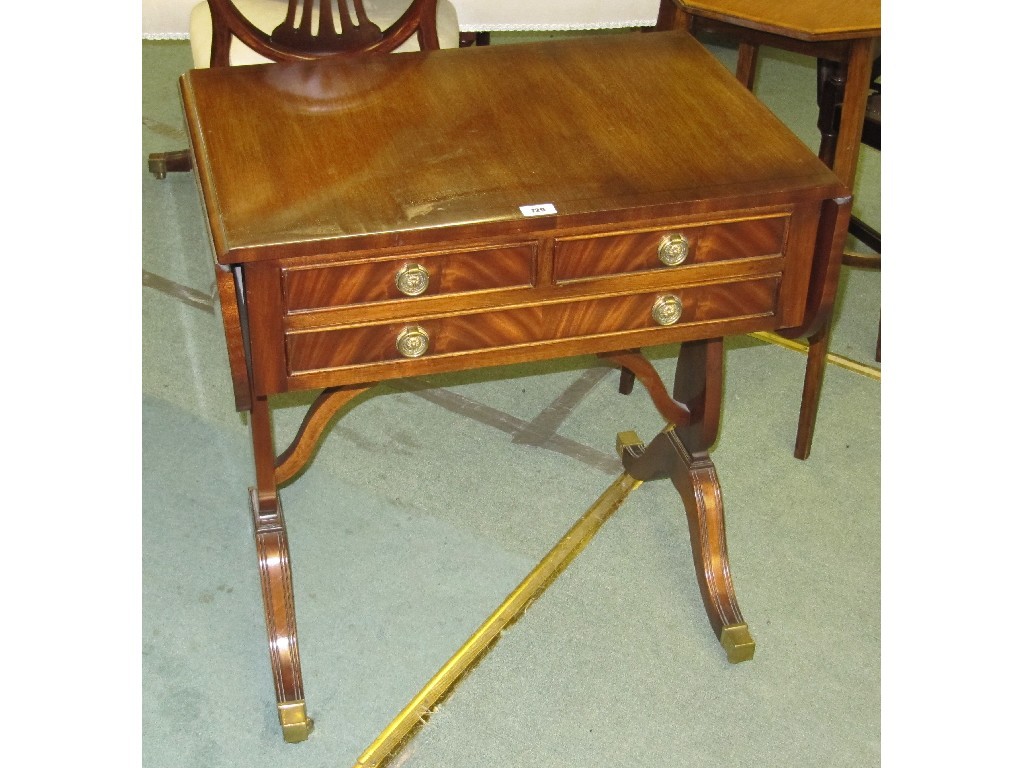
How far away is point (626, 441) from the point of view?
242 cm

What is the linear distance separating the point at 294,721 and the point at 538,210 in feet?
2.88

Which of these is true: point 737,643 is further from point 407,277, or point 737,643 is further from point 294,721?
point 407,277

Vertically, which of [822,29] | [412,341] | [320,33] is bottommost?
[412,341]

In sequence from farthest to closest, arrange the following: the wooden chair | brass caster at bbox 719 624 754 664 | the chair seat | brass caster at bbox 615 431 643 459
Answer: the chair seat → brass caster at bbox 615 431 643 459 → the wooden chair → brass caster at bbox 719 624 754 664

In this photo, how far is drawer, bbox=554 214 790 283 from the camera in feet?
5.16

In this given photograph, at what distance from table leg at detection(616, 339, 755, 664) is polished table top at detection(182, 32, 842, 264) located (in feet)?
1.35

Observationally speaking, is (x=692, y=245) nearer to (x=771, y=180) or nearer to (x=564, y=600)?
(x=771, y=180)

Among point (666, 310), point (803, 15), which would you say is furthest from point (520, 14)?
point (666, 310)

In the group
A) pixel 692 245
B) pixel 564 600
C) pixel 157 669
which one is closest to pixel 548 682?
pixel 564 600

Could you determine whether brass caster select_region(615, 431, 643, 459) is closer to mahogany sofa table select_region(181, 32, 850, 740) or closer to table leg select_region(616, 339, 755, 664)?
table leg select_region(616, 339, 755, 664)

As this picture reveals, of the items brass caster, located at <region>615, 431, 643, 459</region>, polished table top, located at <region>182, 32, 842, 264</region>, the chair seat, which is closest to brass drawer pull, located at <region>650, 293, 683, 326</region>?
polished table top, located at <region>182, 32, 842, 264</region>

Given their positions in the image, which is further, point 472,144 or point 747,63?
point 747,63

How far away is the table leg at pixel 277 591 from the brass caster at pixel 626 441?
0.75 m

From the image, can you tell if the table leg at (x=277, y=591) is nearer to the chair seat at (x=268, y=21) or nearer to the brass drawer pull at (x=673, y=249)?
the brass drawer pull at (x=673, y=249)
